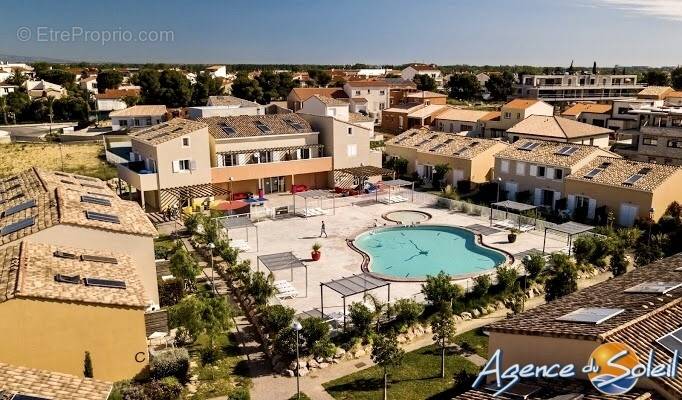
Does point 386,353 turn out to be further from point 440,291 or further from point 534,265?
point 534,265

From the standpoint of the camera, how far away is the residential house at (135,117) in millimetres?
80000

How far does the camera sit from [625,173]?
39.5 meters

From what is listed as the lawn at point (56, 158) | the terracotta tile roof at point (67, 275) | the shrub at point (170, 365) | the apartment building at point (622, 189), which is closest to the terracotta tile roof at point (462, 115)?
the apartment building at point (622, 189)

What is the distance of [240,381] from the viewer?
66.2ft

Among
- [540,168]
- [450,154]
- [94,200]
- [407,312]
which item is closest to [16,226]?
[94,200]

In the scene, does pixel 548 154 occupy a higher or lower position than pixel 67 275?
higher

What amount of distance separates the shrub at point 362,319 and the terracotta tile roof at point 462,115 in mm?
55153

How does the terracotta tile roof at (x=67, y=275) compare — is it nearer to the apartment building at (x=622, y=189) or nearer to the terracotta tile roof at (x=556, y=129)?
the apartment building at (x=622, y=189)

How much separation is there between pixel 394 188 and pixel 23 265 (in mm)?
36551

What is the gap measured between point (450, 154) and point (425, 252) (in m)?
18.5

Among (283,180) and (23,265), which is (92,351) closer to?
(23,265)

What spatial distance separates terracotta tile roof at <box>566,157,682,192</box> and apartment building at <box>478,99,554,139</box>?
91.8ft

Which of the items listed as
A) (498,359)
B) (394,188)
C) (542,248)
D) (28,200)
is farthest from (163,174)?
(498,359)

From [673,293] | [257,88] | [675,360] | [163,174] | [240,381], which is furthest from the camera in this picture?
[257,88]
